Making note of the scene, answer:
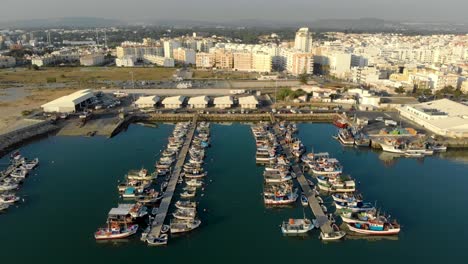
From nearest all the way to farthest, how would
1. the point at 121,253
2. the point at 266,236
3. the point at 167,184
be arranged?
1. the point at 121,253
2. the point at 266,236
3. the point at 167,184

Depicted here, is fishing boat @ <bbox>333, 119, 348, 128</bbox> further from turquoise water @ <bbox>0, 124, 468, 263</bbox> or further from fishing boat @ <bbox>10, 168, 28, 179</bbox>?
fishing boat @ <bbox>10, 168, 28, 179</bbox>

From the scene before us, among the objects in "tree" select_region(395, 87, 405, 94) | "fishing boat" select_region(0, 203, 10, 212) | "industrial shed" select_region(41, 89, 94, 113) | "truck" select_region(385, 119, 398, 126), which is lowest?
"fishing boat" select_region(0, 203, 10, 212)

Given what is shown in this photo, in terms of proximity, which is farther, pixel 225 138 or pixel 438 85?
pixel 438 85

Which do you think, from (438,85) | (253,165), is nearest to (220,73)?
(438,85)

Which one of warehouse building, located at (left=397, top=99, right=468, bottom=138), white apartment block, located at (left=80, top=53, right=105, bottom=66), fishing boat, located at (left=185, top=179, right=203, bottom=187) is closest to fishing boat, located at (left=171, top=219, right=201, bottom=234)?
fishing boat, located at (left=185, top=179, right=203, bottom=187)

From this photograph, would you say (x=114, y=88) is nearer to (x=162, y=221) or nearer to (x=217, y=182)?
(x=217, y=182)

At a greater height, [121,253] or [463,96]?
[463,96]
